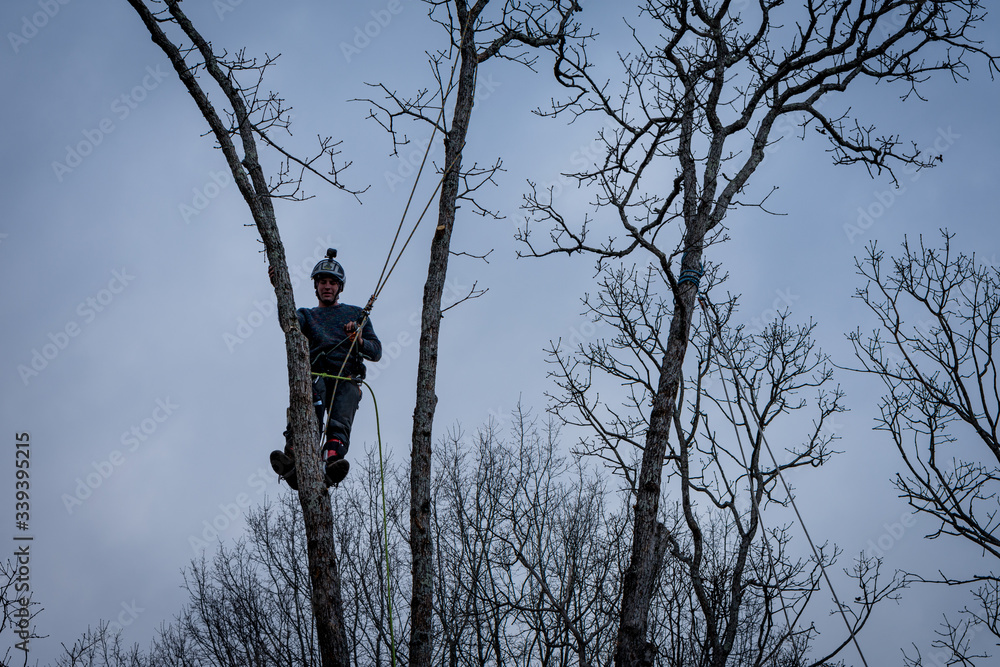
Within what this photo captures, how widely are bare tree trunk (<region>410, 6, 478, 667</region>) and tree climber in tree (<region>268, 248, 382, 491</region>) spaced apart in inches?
28.0

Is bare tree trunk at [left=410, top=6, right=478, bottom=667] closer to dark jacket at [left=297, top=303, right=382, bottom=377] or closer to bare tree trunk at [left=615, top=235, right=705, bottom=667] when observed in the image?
dark jacket at [left=297, top=303, right=382, bottom=377]

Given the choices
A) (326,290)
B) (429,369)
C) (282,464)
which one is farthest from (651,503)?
(326,290)

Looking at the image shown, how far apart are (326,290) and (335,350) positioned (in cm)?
48

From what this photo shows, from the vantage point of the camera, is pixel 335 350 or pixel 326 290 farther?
pixel 326 290

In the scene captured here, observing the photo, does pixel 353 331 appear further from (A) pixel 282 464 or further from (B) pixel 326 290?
(A) pixel 282 464

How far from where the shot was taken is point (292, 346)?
474cm

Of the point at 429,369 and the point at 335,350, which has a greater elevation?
the point at 335,350

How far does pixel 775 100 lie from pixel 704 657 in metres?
6.61

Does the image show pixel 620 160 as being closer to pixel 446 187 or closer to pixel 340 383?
pixel 446 187

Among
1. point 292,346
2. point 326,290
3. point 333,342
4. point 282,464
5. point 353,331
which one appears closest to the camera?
point 292,346

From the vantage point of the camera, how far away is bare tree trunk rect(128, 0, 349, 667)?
14.3 feet

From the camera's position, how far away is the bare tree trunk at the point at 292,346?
172 inches

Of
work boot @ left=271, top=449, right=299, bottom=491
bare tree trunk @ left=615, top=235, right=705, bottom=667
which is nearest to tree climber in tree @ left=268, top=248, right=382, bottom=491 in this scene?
work boot @ left=271, top=449, right=299, bottom=491

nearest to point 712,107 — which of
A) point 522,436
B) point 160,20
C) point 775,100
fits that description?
point 775,100
